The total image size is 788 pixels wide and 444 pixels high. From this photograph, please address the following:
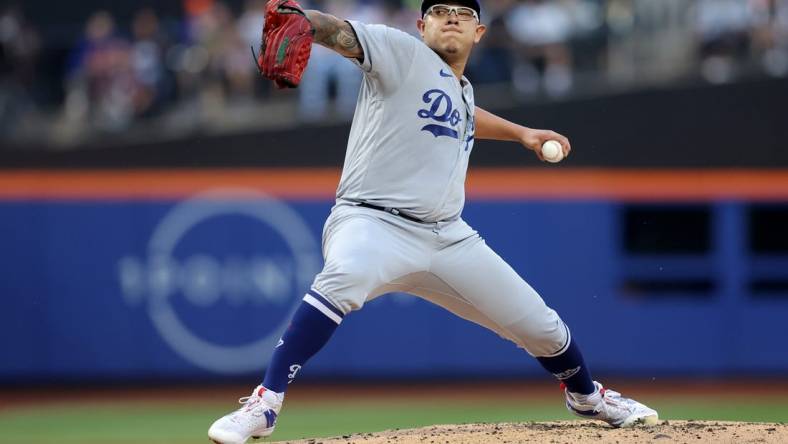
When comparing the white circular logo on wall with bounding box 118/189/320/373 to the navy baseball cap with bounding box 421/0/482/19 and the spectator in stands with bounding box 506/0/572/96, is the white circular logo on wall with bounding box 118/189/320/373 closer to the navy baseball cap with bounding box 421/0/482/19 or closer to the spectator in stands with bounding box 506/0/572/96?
the spectator in stands with bounding box 506/0/572/96

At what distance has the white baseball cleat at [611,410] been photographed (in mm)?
5203

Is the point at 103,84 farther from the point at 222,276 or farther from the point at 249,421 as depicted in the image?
the point at 249,421

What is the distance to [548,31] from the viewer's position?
11.3 metres

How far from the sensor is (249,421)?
14.0 feet

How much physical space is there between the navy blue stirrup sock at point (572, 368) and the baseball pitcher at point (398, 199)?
6 centimetres

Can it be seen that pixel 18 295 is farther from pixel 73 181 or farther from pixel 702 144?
pixel 702 144

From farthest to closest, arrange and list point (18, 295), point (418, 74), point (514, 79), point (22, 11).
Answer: point (22, 11)
point (514, 79)
point (18, 295)
point (418, 74)

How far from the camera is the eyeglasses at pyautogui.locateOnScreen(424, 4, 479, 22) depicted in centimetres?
469

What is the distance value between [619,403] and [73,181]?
6.81m

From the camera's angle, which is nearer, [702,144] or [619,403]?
[619,403]

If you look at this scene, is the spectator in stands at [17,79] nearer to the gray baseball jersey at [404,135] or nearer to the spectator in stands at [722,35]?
the spectator in stands at [722,35]

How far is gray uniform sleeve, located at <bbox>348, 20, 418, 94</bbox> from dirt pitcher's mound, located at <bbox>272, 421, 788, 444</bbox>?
4.90ft

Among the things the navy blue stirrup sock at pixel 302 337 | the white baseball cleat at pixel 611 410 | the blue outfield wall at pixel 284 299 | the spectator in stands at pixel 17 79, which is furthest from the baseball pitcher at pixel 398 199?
the spectator in stands at pixel 17 79

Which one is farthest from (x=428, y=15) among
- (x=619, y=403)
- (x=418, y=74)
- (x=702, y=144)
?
(x=702, y=144)
